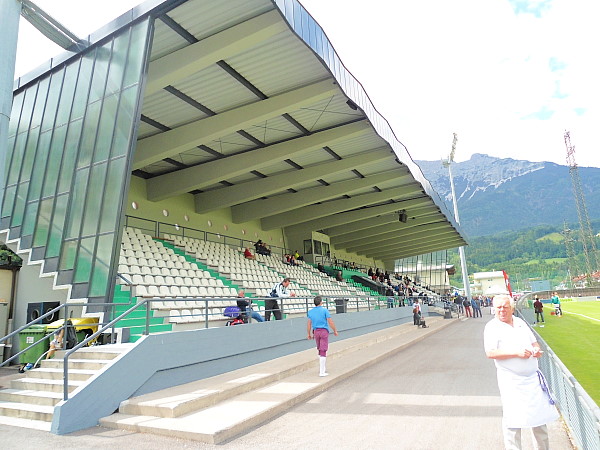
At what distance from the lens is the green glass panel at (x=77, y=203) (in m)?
10.3

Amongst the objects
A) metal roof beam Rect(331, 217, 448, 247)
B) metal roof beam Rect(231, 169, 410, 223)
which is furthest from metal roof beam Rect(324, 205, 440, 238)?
metal roof beam Rect(231, 169, 410, 223)

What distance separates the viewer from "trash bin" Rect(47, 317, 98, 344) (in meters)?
8.54

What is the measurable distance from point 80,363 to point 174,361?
148 cm

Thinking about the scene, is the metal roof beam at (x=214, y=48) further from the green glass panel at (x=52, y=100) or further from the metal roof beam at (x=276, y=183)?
the metal roof beam at (x=276, y=183)

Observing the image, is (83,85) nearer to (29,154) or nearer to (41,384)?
(29,154)

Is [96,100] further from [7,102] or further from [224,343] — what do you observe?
[224,343]

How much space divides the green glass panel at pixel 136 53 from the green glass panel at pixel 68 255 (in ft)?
13.4

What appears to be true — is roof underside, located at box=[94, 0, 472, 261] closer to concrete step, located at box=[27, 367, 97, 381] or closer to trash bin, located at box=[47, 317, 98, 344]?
trash bin, located at box=[47, 317, 98, 344]

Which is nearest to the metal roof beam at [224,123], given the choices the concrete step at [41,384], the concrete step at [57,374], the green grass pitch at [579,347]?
the concrete step at [57,374]

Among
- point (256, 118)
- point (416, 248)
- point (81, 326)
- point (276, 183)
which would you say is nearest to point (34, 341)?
point (81, 326)

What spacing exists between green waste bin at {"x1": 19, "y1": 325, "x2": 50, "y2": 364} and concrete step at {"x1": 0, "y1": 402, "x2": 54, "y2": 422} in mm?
1940

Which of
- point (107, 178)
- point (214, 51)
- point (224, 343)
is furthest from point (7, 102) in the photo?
point (224, 343)

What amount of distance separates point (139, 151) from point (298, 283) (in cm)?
975

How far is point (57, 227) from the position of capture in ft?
35.4
